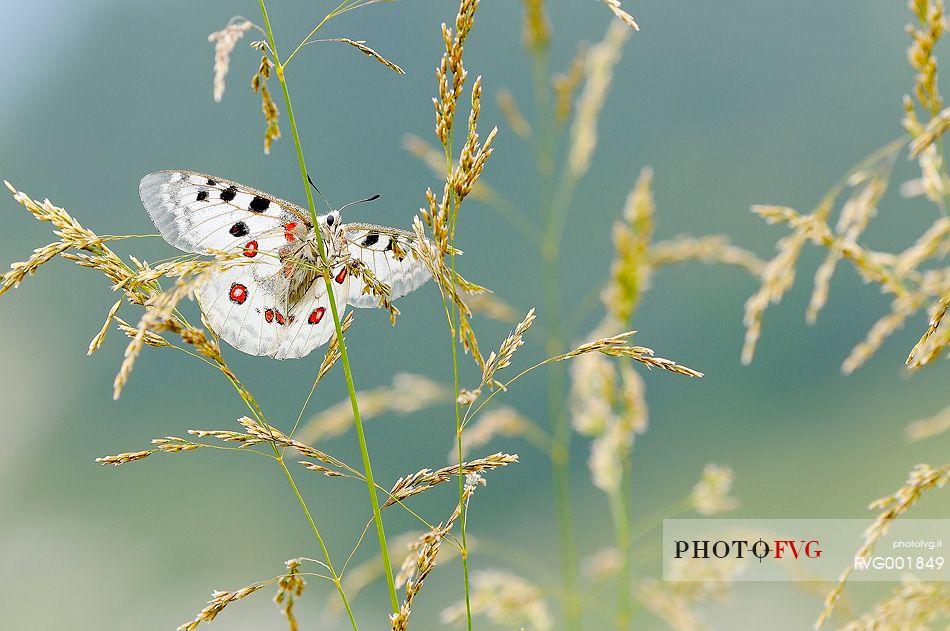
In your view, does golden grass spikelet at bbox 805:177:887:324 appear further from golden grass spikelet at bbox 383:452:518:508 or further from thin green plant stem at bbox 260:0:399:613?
thin green plant stem at bbox 260:0:399:613

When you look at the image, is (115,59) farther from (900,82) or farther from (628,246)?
(628,246)

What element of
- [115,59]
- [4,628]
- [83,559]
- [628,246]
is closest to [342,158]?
[115,59]

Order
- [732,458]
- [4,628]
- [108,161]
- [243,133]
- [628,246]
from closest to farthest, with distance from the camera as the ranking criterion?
1. [628,246]
2. [4,628]
3. [732,458]
4. [108,161]
5. [243,133]

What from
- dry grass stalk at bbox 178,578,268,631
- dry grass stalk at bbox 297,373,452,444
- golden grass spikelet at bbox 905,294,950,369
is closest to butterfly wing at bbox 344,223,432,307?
dry grass stalk at bbox 297,373,452,444

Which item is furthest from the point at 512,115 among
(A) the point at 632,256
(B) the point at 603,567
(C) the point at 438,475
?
(C) the point at 438,475

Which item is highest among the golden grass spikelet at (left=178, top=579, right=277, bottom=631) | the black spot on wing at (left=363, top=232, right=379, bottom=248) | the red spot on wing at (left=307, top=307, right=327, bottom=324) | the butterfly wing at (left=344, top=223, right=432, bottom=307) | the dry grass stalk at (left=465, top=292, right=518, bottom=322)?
the dry grass stalk at (left=465, top=292, right=518, bottom=322)

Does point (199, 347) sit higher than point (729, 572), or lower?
lower
